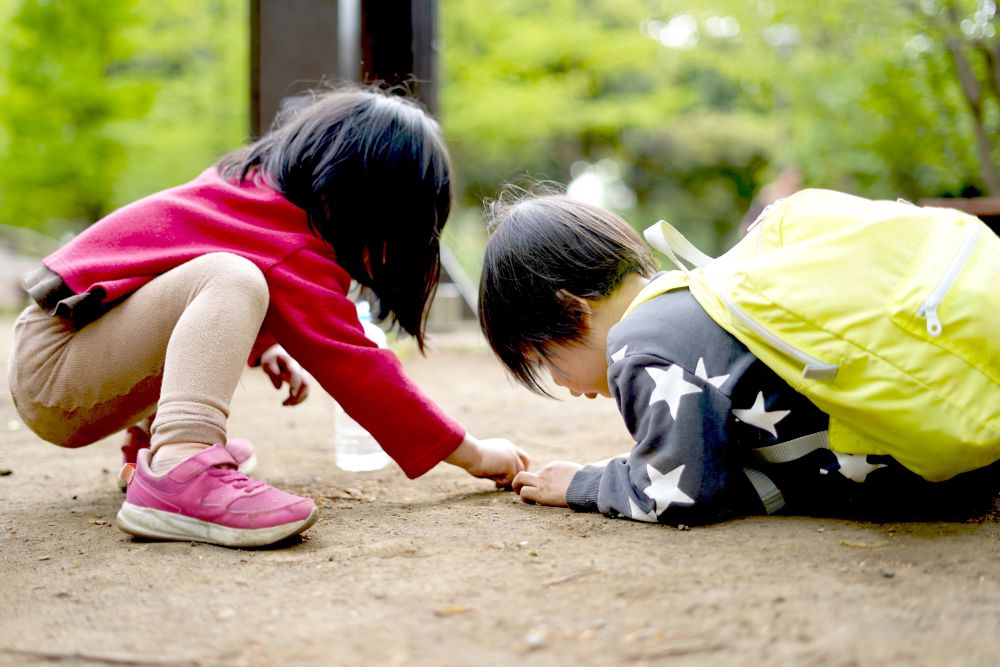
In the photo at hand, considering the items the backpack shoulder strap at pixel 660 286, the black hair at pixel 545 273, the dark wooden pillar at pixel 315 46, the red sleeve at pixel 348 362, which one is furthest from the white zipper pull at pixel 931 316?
the dark wooden pillar at pixel 315 46

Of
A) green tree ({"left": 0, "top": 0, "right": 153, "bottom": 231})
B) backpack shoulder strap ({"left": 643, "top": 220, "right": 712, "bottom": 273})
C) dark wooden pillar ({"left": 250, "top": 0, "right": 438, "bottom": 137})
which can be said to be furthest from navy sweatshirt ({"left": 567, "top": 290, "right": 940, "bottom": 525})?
green tree ({"left": 0, "top": 0, "right": 153, "bottom": 231})

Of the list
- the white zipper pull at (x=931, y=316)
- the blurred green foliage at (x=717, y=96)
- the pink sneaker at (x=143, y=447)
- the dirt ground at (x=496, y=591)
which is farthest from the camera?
the blurred green foliage at (x=717, y=96)

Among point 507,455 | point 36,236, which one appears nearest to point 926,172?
point 507,455

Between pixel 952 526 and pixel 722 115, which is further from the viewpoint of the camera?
pixel 722 115

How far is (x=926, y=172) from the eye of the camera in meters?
6.88

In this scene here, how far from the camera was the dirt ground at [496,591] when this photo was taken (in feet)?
3.36

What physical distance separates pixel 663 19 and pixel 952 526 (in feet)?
38.0

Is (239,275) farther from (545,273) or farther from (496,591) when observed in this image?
(496,591)

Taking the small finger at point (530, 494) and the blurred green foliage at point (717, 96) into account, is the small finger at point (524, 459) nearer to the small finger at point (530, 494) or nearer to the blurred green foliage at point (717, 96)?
the small finger at point (530, 494)

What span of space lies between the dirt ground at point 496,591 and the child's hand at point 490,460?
49mm

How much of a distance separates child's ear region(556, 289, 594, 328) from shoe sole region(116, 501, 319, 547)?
0.61 metres

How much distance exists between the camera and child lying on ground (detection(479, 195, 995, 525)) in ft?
4.99

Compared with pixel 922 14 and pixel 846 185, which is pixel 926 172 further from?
pixel 922 14

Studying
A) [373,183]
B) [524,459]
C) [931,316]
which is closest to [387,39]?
[373,183]
